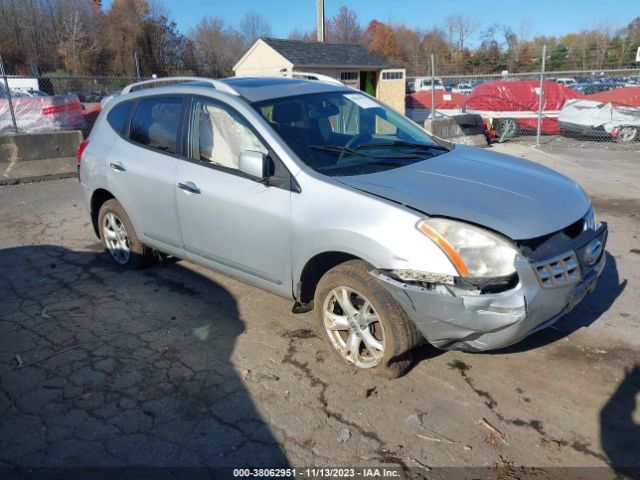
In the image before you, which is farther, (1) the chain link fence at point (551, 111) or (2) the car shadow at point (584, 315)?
(1) the chain link fence at point (551, 111)

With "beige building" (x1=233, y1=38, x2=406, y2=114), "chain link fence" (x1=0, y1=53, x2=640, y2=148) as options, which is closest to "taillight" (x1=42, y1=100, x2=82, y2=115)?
"chain link fence" (x1=0, y1=53, x2=640, y2=148)

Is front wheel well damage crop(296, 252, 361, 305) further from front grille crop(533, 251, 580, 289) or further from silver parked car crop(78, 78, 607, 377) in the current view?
front grille crop(533, 251, 580, 289)

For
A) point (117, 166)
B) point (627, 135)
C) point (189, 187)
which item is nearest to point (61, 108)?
point (117, 166)

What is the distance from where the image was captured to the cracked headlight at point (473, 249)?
2.72 m

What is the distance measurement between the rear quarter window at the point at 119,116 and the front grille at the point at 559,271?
154 inches

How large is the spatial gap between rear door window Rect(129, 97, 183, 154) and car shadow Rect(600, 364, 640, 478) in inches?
141

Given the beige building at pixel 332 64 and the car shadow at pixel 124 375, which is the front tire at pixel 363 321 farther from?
the beige building at pixel 332 64

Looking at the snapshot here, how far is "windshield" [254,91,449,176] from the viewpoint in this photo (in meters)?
3.54

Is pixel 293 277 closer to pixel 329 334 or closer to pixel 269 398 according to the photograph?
pixel 329 334

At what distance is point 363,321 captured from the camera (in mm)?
3203

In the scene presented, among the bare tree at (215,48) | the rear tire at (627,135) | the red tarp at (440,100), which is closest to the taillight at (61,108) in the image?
the red tarp at (440,100)

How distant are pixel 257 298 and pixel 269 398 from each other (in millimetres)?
1496

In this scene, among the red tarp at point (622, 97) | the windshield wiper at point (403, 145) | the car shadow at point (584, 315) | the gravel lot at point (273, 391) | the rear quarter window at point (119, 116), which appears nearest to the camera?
the gravel lot at point (273, 391)

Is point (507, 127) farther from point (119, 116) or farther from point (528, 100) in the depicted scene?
point (119, 116)
